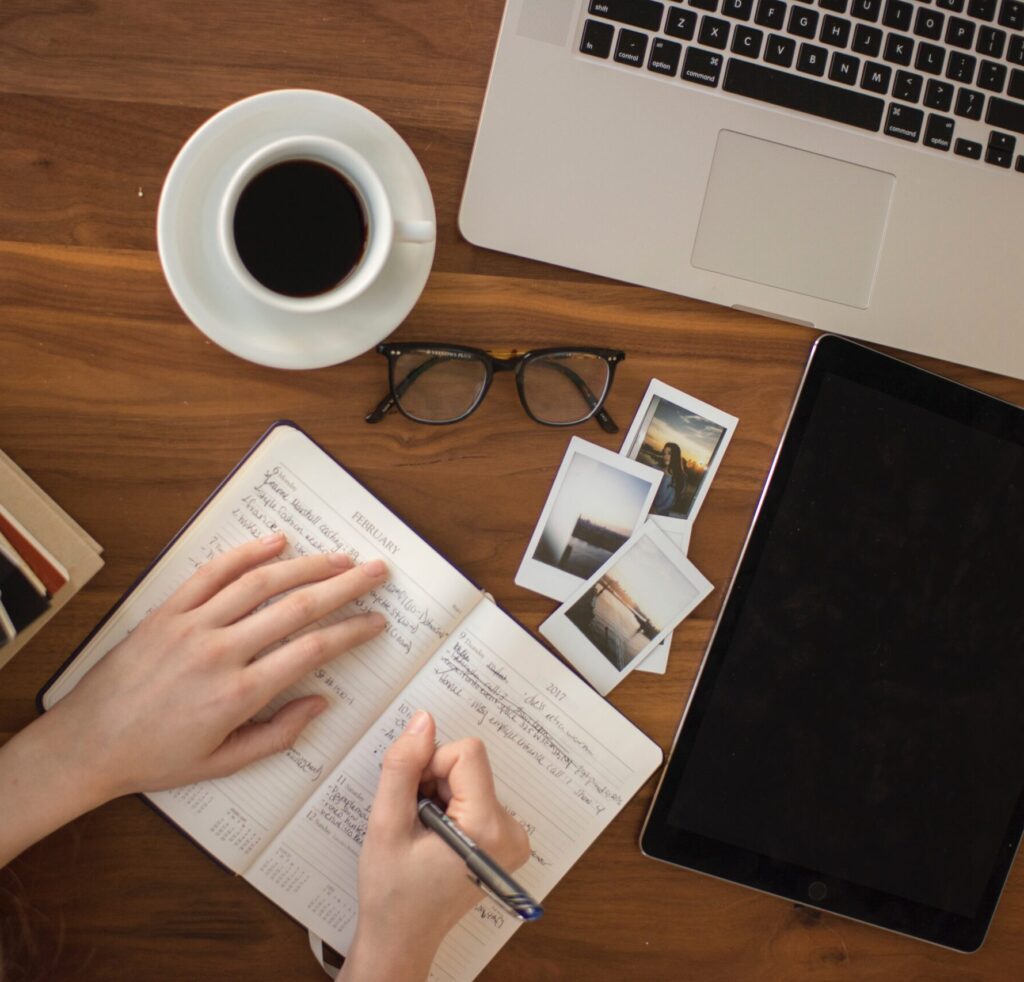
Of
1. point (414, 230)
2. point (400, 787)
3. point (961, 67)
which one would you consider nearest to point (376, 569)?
point (400, 787)

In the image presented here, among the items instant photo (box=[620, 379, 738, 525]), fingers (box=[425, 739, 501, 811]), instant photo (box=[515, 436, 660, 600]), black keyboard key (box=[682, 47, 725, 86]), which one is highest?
black keyboard key (box=[682, 47, 725, 86])

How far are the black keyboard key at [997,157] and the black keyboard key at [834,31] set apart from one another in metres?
0.15

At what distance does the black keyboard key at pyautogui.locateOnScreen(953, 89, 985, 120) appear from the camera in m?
0.73

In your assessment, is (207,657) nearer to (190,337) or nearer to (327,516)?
(327,516)

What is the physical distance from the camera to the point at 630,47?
688 mm

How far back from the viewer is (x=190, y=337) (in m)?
0.71

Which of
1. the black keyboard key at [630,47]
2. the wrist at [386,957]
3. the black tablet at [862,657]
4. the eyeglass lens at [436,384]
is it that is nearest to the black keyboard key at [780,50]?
the black keyboard key at [630,47]

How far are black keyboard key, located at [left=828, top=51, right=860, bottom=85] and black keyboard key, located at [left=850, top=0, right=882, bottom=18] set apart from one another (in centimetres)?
3

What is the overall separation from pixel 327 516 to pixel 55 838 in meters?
0.34

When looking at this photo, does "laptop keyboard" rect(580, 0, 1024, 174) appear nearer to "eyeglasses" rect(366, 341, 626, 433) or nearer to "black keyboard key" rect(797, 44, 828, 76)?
"black keyboard key" rect(797, 44, 828, 76)

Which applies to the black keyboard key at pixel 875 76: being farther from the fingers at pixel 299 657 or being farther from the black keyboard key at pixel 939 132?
the fingers at pixel 299 657

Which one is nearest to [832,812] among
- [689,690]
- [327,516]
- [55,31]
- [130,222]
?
[689,690]

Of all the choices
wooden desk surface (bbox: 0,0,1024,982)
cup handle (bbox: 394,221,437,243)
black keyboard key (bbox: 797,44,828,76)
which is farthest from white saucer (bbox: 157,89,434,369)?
black keyboard key (bbox: 797,44,828,76)

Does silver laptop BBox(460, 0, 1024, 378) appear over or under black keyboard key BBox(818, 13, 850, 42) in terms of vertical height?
under
